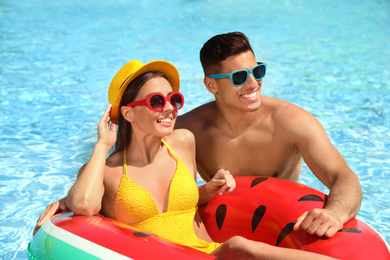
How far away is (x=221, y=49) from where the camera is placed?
3.52 metres

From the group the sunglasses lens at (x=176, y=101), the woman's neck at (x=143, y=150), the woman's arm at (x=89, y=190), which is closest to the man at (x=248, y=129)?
the sunglasses lens at (x=176, y=101)

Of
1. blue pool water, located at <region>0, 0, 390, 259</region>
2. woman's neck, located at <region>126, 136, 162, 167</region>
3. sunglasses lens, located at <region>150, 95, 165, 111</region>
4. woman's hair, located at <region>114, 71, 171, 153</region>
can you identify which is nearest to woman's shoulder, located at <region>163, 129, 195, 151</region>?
woman's neck, located at <region>126, 136, 162, 167</region>

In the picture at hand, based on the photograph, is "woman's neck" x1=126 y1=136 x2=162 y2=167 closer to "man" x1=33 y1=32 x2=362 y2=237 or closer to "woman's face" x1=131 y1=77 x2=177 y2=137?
"woman's face" x1=131 y1=77 x2=177 y2=137

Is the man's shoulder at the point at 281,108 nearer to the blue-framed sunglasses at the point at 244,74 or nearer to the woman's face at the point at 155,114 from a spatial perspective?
the blue-framed sunglasses at the point at 244,74

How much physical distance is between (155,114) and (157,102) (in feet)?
0.24

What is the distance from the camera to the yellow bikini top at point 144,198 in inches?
116

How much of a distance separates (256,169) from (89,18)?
10128 mm

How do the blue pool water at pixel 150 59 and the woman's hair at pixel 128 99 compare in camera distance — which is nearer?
the woman's hair at pixel 128 99

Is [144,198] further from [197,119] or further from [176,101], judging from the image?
[197,119]

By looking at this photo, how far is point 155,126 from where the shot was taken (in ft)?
9.90

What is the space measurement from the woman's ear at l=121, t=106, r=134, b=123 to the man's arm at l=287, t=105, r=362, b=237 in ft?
3.55

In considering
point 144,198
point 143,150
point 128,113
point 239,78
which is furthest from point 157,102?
point 239,78

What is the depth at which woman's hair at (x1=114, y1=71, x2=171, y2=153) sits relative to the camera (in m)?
3.05

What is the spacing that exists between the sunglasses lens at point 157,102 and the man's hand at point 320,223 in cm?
99
